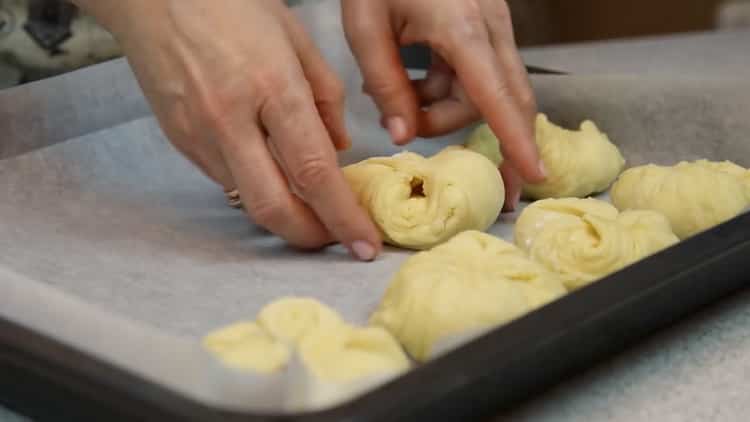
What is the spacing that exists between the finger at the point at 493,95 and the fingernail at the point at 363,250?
209mm

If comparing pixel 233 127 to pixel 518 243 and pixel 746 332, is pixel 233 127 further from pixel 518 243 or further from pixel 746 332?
pixel 746 332

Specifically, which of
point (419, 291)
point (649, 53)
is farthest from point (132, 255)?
point (649, 53)

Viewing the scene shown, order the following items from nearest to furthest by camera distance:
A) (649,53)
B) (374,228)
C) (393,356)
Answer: (393,356), (374,228), (649,53)

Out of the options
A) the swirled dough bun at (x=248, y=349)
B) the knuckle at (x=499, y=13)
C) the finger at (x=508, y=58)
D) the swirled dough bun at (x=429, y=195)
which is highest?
the swirled dough bun at (x=248, y=349)

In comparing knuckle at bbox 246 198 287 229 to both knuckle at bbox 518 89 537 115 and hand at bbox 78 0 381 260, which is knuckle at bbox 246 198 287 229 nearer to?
hand at bbox 78 0 381 260

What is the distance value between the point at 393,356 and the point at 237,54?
1.13ft

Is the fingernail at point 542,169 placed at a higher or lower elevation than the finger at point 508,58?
lower

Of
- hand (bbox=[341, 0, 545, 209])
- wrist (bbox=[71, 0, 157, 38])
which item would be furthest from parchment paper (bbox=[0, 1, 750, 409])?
wrist (bbox=[71, 0, 157, 38])

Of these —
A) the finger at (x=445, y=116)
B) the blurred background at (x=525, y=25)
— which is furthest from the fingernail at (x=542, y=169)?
the blurred background at (x=525, y=25)

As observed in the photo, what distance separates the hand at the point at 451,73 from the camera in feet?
3.94

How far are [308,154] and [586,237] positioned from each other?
0.28 meters

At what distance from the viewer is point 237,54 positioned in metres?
1.01

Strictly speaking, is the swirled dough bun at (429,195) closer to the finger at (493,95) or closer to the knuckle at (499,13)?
the finger at (493,95)

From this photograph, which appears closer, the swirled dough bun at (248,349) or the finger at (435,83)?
the swirled dough bun at (248,349)
